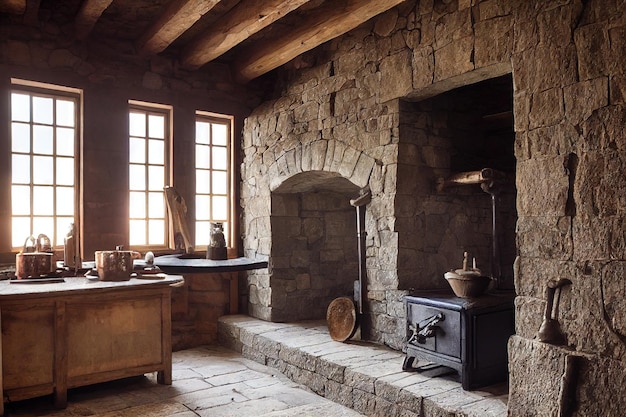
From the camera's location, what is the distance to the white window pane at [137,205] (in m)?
5.37

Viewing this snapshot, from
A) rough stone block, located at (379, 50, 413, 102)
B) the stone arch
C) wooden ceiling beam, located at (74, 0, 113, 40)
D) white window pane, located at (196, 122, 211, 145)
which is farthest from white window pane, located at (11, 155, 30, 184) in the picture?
rough stone block, located at (379, 50, 413, 102)

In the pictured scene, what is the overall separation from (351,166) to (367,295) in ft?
3.73

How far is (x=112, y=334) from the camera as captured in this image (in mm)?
3859

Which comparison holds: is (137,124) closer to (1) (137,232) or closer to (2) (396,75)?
(1) (137,232)

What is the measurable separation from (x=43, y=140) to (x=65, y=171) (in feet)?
1.14

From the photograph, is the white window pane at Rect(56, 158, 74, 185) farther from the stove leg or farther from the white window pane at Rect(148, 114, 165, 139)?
the stove leg

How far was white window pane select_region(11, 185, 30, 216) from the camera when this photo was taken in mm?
4727

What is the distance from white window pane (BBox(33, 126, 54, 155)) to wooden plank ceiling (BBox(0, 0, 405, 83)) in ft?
3.09

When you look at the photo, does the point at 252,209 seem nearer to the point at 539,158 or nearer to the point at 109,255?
the point at 109,255

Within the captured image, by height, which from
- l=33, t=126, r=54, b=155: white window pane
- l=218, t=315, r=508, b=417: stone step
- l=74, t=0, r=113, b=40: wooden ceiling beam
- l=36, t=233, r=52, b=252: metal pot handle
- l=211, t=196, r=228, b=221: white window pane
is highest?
l=74, t=0, r=113, b=40: wooden ceiling beam

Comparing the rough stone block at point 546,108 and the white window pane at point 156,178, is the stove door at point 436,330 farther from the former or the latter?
the white window pane at point 156,178

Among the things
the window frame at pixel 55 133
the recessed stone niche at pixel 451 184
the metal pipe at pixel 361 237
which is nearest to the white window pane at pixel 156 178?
the window frame at pixel 55 133

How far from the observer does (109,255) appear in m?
3.91

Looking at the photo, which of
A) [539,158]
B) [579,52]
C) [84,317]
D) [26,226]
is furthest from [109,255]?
[579,52]
